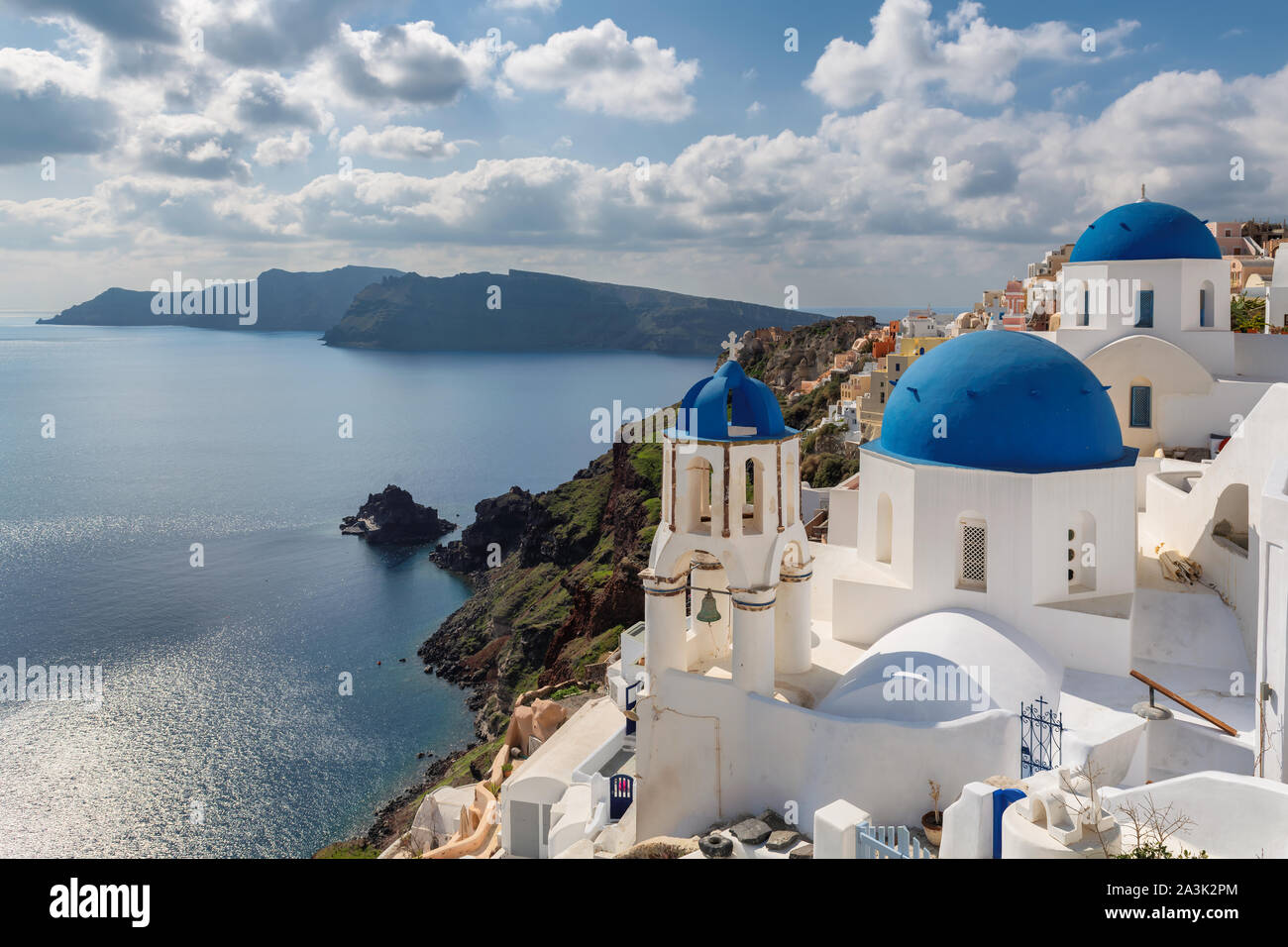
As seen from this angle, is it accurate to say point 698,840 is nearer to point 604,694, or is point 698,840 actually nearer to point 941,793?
point 941,793

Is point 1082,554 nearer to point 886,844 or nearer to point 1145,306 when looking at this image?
point 886,844

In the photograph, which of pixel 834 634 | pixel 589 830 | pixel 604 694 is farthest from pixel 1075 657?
pixel 604 694

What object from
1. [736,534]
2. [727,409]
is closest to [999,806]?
Result: [736,534]

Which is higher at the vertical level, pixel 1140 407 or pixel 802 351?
pixel 802 351

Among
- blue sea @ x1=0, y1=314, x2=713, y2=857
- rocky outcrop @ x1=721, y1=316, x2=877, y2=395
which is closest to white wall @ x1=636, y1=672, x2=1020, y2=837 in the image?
blue sea @ x1=0, y1=314, x2=713, y2=857

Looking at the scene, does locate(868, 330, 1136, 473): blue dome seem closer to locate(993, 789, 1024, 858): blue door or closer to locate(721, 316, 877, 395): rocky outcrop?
locate(993, 789, 1024, 858): blue door

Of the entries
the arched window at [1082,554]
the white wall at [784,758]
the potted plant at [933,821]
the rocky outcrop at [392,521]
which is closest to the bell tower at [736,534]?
the white wall at [784,758]
